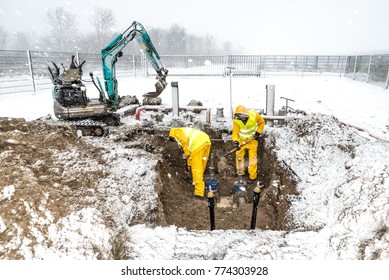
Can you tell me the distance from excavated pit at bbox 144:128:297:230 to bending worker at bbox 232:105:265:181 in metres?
0.35

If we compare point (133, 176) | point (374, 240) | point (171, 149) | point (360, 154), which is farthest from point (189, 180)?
point (374, 240)

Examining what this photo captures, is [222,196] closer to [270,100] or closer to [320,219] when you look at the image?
[270,100]

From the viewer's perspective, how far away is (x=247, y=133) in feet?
19.6

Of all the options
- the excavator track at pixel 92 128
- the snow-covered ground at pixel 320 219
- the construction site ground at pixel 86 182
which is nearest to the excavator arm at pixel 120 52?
the excavator track at pixel 92 128

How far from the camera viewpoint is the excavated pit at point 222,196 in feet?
15.2

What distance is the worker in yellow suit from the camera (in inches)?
207

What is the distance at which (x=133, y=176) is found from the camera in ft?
15.2

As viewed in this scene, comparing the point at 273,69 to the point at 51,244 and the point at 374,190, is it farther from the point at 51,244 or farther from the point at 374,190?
the point at 51,244

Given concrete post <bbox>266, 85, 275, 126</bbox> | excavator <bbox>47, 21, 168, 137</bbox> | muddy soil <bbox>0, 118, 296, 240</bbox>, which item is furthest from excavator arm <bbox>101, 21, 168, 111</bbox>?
concrete post <bbox>266, 85, 275, 126</bbox>

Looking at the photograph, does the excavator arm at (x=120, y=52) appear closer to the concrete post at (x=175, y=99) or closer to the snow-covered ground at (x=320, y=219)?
the concrete post at (x=175, y=99)

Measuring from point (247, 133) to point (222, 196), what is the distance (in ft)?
5.19

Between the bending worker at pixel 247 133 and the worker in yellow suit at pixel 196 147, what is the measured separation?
2.94 feet

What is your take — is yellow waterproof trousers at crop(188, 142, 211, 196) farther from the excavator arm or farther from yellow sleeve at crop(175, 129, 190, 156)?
the excavator arm

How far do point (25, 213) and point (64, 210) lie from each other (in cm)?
36
